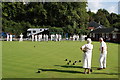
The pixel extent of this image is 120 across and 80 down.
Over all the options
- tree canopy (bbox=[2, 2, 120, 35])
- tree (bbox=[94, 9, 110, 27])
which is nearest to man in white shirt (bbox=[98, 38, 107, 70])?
tree canopy (bbox=[2, 2, 120, 35])

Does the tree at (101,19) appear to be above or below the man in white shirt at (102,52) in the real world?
above

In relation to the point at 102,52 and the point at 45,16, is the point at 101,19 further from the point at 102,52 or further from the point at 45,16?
the point at 102,52

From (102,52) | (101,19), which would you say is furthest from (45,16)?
(101,19)

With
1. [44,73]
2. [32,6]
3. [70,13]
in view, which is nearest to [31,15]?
[32,6]

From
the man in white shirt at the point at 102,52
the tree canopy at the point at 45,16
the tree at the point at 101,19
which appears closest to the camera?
the man in white shirt at the point at 102,52

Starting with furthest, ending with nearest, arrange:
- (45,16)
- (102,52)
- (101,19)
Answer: (101,19)
(45,16)
(102,52)

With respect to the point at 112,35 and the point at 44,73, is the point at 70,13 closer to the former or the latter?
the point at 112,35

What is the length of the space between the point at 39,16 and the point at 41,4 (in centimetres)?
338

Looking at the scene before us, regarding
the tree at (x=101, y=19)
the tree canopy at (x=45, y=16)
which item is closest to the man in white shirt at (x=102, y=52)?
the tree canopy at (x=45, y=16)

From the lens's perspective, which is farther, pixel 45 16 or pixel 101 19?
pixel 101 19

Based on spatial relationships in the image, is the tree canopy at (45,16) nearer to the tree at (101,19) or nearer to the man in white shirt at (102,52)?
the man in white shirt at (102,52)

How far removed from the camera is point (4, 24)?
58969 mm

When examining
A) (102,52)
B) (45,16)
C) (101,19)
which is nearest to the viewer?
(102,52)

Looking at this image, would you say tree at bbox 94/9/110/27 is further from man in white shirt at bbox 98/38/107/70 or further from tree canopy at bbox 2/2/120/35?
man in white shirt at bbox 98/38/107/70
